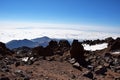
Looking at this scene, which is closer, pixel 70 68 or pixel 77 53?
pixel 70 68

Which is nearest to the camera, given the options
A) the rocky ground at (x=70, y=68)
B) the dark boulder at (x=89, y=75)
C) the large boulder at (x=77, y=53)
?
the rocky ground at (x=70, y=68)

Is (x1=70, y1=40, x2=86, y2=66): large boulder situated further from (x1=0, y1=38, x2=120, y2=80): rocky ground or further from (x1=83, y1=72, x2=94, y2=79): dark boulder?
(x1=83, y1=72, x2=94, y2=79): dark boulder

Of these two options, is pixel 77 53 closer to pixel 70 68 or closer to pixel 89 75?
pixel 70 68

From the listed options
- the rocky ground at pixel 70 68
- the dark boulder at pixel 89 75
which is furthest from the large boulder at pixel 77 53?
the dark boulder at pixel 89 75

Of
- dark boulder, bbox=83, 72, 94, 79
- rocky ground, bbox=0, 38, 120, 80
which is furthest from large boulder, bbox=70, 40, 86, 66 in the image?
dark boulder, bbox=83, 72, 94, 79

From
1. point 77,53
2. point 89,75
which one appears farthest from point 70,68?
point 77,53

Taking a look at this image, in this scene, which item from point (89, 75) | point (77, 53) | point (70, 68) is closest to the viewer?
point (89, 75)

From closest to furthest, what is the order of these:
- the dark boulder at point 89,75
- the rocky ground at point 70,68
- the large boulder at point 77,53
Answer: the rocky ground at point 70,68 < the dark boulder at point 89,75 < the large boulder at point 77,53

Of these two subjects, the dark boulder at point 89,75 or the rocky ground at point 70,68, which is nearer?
the rocky ground at point 70,68

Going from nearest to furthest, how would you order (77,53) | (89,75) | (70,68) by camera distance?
(89,75)
(70,68)
(77,53)

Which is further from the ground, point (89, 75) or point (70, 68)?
point (70, 68)

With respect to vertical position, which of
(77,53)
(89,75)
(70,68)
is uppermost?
(77,53)

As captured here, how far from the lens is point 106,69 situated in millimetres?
39656

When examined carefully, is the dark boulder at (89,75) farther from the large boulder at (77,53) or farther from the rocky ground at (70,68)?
the large boulder at (77,53)
